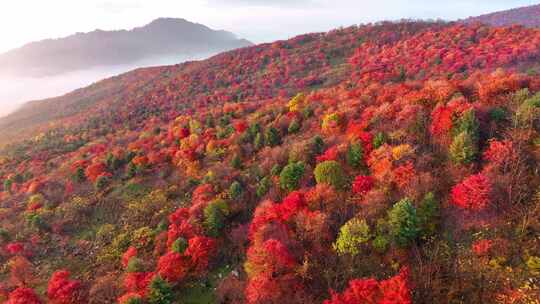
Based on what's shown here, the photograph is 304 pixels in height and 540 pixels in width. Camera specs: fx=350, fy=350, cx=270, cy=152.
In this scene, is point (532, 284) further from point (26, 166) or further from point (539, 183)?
point (26, 166)

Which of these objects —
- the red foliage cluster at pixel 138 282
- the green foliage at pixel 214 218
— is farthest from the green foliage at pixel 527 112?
the red foliage cluster at pixel 138 282

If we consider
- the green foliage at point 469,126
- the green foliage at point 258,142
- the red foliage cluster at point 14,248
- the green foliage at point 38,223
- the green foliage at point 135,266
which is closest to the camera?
the green foliage at point 469,126

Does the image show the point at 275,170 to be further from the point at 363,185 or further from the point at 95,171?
the point at 95,171

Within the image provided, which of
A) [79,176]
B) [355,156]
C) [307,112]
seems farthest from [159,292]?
[79,176]

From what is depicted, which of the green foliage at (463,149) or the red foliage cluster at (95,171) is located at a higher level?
the green foliage at (463,149)

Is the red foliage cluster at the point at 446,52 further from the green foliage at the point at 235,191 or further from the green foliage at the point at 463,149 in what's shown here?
the green foliage at the point at 235,191

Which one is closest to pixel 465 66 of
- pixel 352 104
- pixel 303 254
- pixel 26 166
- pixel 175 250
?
pixel 352 104

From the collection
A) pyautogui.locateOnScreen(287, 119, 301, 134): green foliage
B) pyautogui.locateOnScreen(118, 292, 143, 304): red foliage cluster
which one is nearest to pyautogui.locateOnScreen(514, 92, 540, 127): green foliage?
pyautogui.locateOnScreen(287, 119, 301, 134): green foliage
